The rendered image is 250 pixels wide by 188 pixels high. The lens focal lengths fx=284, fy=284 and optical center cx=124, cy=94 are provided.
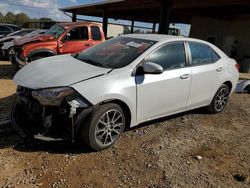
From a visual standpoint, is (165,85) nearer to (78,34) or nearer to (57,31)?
(78,34)

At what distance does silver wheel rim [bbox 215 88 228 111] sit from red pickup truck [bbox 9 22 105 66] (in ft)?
16.2

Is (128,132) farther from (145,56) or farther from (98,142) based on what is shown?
(145,56)

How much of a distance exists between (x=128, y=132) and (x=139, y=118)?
441mm

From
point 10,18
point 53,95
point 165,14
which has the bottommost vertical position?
point 10,18

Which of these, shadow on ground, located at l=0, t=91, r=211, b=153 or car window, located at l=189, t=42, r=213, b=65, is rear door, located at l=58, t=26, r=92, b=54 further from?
shadow on ground, located at l=0, t=91, r=211, b=153

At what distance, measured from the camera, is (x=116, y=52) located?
4621 mm

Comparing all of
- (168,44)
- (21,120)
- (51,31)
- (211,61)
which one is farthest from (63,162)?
(51,31)

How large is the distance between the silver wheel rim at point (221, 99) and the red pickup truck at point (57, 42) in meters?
4.93

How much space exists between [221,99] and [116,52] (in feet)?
8.63

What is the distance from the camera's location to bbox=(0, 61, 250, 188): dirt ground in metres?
3.32

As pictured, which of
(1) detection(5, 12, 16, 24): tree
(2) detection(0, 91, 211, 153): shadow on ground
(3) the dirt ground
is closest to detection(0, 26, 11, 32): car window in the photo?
(3) the dirt ground

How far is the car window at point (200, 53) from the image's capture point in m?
5.07

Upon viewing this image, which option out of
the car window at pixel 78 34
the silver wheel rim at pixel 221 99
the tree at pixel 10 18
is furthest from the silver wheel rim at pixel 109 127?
the tree at pixel 10 18

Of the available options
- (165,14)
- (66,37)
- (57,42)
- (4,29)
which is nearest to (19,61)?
(57,42)
